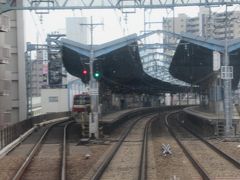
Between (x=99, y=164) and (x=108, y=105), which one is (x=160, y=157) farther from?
(x=108, y=105)

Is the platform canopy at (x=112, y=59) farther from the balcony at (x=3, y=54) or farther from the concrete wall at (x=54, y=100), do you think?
the concrete wall at (x=54, y=100)

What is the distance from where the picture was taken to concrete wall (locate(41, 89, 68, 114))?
7231 centimetres

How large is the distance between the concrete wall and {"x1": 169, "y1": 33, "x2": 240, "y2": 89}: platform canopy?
2080cm

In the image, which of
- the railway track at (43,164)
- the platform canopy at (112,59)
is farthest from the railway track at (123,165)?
the platform canopy at (112,59)

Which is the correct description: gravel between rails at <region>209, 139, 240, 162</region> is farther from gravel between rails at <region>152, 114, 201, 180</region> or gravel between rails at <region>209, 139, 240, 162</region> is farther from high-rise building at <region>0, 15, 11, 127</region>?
high-rise building at <region>0, 15, 11, 127</region>

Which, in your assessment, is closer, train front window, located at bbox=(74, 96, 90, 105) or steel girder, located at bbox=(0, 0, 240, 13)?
steel girder, located at bbox=(0, 0, 240, 13)

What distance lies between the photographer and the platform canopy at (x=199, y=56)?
36.3 metres

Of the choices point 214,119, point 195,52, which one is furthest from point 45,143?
point 195,52

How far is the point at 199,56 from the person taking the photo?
43.3 m

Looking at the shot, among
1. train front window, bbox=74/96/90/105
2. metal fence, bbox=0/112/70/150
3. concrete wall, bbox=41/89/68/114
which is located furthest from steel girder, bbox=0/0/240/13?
concrete wall, bbox=41/89/68/114

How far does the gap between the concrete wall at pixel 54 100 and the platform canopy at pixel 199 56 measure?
20799 mm

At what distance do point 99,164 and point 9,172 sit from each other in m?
2.97

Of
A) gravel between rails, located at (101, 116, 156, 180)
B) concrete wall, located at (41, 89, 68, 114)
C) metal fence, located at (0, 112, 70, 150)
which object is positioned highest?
concrete wall, located at (41, 89, 68, 114)

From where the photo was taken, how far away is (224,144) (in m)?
28.2
